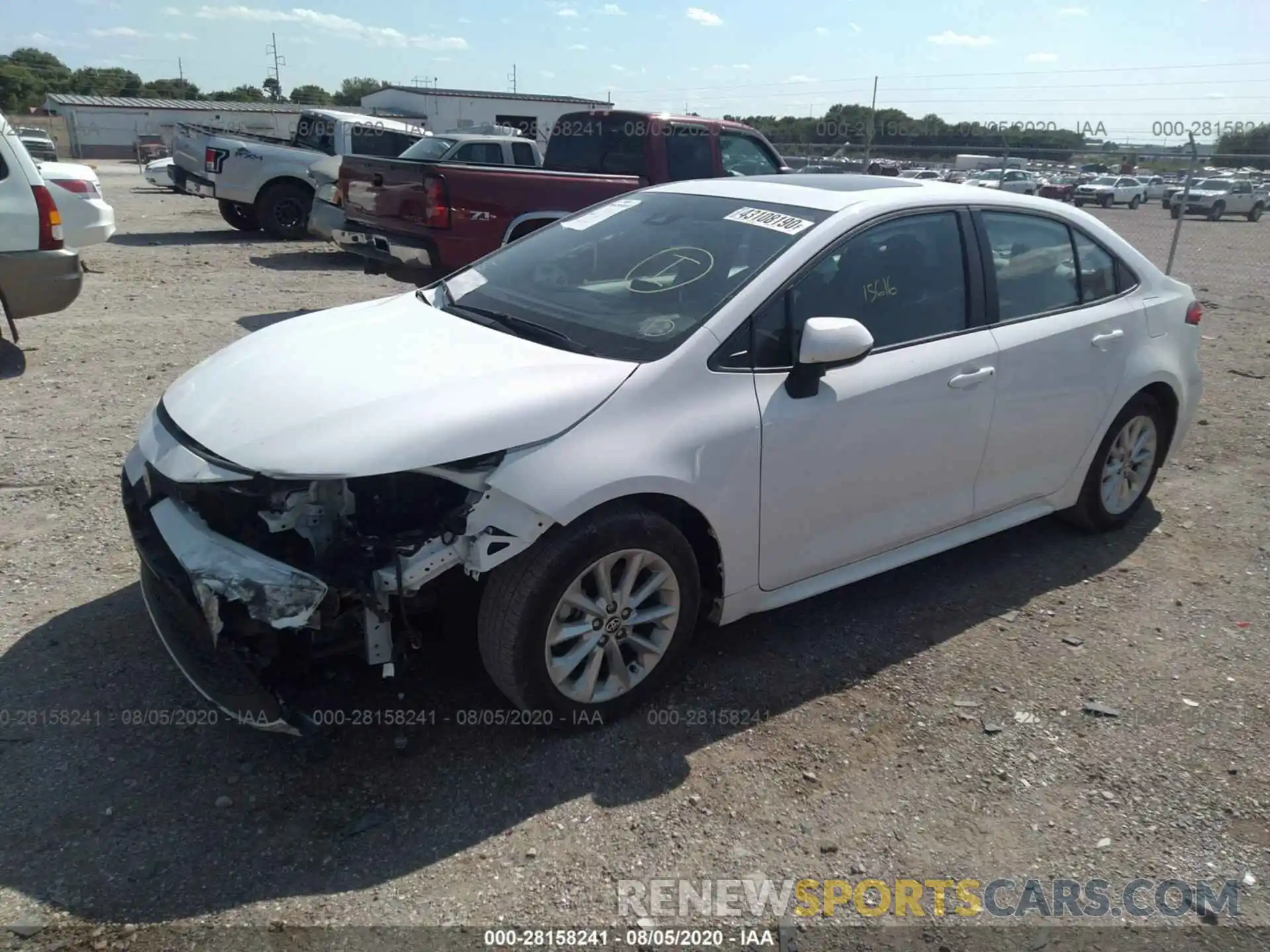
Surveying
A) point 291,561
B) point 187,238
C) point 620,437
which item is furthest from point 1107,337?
point 187,238

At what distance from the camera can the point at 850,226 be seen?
357 cm

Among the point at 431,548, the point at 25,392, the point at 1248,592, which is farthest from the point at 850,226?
the point at 25,392

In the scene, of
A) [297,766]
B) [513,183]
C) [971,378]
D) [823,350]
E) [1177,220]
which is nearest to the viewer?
[297,766]

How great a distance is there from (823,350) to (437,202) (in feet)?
18.0

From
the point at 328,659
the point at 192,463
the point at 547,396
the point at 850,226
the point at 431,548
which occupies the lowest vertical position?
the point at 328,659

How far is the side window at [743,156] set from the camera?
30.7ft

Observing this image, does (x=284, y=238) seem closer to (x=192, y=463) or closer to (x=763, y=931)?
(x=192, y=463)

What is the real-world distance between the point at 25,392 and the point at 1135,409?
22.2ft

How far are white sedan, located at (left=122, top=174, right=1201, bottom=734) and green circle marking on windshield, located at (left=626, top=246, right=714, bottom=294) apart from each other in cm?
2

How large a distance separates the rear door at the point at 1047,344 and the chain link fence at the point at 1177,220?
4.09m

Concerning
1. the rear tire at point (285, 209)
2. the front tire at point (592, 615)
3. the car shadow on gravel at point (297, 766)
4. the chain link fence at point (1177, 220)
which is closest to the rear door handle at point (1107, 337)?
the car shadow on gravel at point (297, 766)

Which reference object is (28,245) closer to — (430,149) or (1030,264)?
(1030,264)

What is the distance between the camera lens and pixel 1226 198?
30.2 meters

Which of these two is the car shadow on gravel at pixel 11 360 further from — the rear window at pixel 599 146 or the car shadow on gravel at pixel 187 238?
the car shadow on gravel at pixel 187 238
